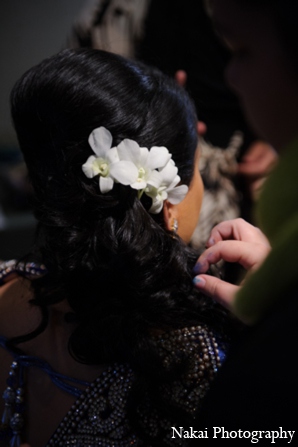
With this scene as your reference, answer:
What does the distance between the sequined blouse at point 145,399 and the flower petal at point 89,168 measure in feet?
0.78

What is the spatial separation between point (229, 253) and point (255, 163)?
33.6 inches

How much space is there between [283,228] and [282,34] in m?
0.14

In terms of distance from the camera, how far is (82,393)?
72 centimetres

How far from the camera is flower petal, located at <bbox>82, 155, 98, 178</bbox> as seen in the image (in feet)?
2.32

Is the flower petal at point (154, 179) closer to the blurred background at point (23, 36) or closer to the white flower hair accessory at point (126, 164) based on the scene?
the white flower hair accessory at point (126, 164)

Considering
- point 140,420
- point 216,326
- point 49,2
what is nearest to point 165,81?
point 216,326

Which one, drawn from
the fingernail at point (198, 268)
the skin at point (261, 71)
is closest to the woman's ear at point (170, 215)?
the fingernail at point (198, 268)

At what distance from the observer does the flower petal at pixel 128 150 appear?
0.71m

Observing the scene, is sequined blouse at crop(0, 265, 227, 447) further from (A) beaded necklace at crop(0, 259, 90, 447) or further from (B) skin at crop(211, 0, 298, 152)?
(B) skin at crop(211, 0, 298, 152)

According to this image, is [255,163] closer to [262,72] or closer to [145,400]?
[145,400]

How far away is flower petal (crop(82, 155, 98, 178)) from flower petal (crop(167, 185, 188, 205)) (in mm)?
124

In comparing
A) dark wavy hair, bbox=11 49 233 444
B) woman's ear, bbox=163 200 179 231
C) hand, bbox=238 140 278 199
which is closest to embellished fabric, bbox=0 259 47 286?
dark wavy hair, bbox=11 49 233 444

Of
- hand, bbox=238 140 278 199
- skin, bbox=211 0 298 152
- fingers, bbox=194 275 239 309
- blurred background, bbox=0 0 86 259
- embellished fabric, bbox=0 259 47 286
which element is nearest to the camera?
skin, bbox=211 0 298 152

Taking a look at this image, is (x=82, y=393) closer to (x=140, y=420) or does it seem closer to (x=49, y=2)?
(x=140, y=420)
